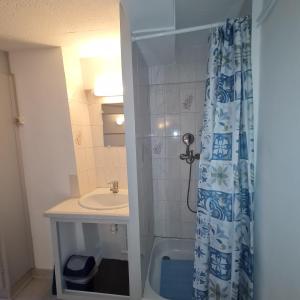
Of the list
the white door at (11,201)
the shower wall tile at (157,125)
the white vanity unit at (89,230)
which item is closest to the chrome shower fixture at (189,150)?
the shower wall tile at (157,125)

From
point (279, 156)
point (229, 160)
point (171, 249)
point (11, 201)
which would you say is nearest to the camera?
point (279, 156)

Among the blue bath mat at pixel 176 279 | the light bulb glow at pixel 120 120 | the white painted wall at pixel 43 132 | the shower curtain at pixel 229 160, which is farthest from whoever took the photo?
the light bulb glow at pixel 120 120

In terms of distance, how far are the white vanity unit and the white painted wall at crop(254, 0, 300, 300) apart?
91cm

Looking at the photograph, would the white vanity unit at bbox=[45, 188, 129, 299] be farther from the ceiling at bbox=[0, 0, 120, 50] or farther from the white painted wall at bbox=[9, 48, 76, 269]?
the ceiling at bbox=[0, 0, 120, 50]

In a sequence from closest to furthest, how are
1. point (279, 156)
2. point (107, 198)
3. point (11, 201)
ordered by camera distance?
1. point (279, 156)
2. point (11, 201)
3. point (107, 198)

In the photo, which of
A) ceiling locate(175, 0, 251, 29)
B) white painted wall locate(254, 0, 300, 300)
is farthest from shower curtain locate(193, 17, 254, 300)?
ceiling locate(175, 0, 251, 29)

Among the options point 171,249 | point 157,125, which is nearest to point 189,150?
point 157,125

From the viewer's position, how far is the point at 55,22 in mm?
1357

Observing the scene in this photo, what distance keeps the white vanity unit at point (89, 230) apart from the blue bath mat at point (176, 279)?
15.9 inches

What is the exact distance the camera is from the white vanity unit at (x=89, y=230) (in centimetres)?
152

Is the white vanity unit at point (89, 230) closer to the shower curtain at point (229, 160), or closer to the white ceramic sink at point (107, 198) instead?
the white ceramic sink at point (107, 198)

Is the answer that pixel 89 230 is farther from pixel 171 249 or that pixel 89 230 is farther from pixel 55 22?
pixel 55 22

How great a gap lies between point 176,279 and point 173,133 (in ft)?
4.76

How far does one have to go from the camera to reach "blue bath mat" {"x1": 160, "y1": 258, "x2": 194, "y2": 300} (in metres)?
1.69
